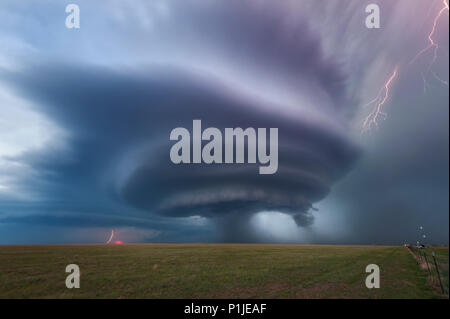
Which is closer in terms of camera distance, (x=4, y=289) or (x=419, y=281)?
(x=4, y=289)

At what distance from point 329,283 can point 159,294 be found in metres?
15.0
